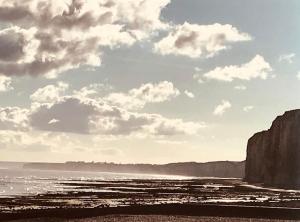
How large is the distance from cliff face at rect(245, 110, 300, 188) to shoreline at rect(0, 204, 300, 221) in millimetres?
64878

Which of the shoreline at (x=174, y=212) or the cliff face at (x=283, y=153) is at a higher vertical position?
the cliff face at (x=283, y=153)

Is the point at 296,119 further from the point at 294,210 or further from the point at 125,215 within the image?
the point at 125,215

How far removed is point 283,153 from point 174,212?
79.3 meters

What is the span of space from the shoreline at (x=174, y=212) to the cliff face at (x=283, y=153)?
6488 cm

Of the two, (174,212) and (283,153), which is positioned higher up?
(283,153)

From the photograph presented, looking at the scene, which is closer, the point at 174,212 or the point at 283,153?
the point at 174,212

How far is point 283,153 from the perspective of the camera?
386 feet

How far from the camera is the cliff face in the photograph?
112625 millimetres

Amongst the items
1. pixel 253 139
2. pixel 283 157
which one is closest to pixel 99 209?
pixel 283 157

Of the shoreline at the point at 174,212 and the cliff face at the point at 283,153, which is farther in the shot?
the cliff face at the point at 283,153

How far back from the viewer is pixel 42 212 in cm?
4284

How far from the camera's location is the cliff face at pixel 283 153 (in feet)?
370

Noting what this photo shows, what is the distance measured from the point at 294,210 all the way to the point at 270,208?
7.25 ft

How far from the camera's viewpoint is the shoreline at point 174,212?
40250mm
